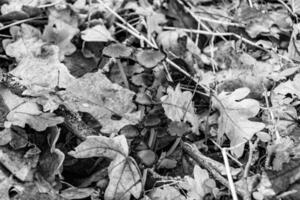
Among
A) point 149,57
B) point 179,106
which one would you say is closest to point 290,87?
point 179,106

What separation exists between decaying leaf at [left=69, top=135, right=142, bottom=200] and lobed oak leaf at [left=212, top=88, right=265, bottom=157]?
426 mm

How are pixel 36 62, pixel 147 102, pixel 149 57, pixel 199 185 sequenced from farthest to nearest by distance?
1. pixel 36 62
2. pixel 149 57
3. pixel 147 102
4. pixel 199 185

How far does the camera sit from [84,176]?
165cm

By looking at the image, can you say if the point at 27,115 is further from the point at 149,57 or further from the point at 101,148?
the point at 149,57

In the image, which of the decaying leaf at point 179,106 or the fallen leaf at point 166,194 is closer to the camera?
the fallen leaf at point 166,194

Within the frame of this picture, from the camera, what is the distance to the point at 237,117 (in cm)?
171

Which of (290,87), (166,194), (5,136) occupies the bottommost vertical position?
(166,194)

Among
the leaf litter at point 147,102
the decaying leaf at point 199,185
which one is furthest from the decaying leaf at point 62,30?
the decaying leaf at point 199,185

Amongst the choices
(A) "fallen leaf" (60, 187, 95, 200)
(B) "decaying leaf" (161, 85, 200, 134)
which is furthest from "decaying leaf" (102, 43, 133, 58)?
(A) "fallen leaf" (60, 187, 95, 200)

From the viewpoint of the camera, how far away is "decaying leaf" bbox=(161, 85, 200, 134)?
1.72m

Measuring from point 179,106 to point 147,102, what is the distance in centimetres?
14

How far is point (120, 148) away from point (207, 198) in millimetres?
378

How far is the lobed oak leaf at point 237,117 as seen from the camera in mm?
1639

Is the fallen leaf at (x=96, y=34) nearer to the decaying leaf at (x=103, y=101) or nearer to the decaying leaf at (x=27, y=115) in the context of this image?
the decaying leaf at (x=103, y=101)
